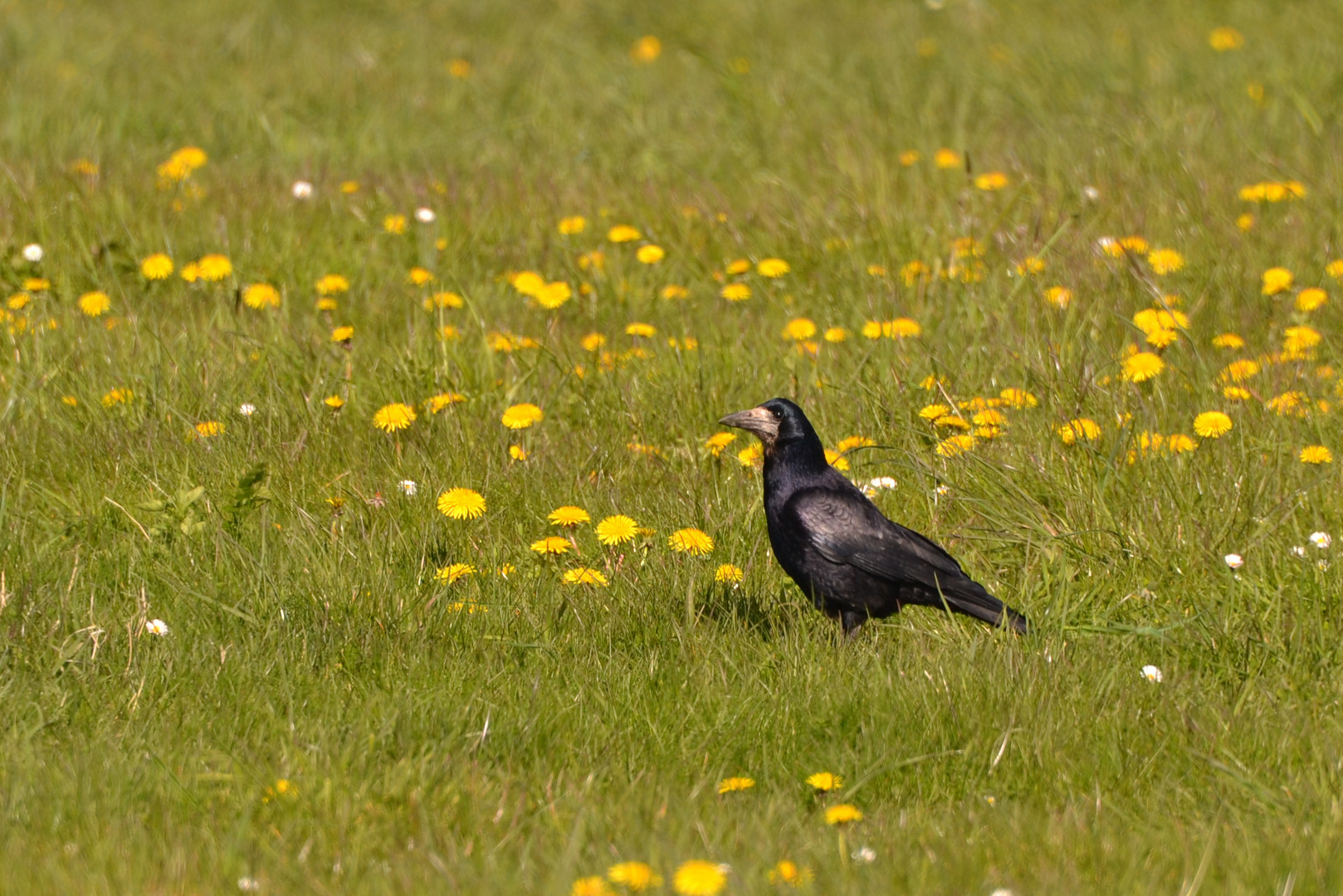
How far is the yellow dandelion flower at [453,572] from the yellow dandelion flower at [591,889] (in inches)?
54.1

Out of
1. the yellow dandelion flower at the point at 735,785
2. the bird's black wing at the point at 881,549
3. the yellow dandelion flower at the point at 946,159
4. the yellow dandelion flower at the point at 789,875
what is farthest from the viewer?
the yellow dandelion flower at the point at 946,159

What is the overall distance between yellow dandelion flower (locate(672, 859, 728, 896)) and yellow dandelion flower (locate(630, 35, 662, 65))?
712 centimetres

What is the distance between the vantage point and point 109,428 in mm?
4633

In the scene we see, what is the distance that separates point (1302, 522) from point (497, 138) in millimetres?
4775

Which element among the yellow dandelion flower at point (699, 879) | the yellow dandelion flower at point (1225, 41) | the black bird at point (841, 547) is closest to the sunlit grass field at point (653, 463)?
the yellow dandelion flower at point (699, 879)

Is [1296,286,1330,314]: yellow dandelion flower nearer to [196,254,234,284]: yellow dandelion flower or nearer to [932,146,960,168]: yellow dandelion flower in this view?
[932,146,960,168]: yellow dandelion flower

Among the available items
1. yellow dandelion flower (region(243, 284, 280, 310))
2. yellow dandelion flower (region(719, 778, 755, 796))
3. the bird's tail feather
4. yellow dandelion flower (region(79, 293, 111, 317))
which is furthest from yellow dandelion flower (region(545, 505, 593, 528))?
yellow dandelion flower (region(79, 293, 111, 317))

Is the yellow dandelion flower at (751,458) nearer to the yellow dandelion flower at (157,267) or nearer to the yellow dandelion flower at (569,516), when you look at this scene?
the yellow dandelion flower at (569,516)

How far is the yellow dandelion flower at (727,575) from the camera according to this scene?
13.1ft

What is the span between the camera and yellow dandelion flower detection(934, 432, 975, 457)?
14.2ft

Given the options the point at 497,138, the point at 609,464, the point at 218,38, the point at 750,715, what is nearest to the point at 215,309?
the point at 609,464

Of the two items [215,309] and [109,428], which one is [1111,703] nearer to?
[109,428]

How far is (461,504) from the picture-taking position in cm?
409

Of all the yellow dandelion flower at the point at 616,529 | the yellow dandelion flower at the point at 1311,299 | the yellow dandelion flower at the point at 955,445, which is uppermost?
the yellow dandelion flower at the point at 1311,299
